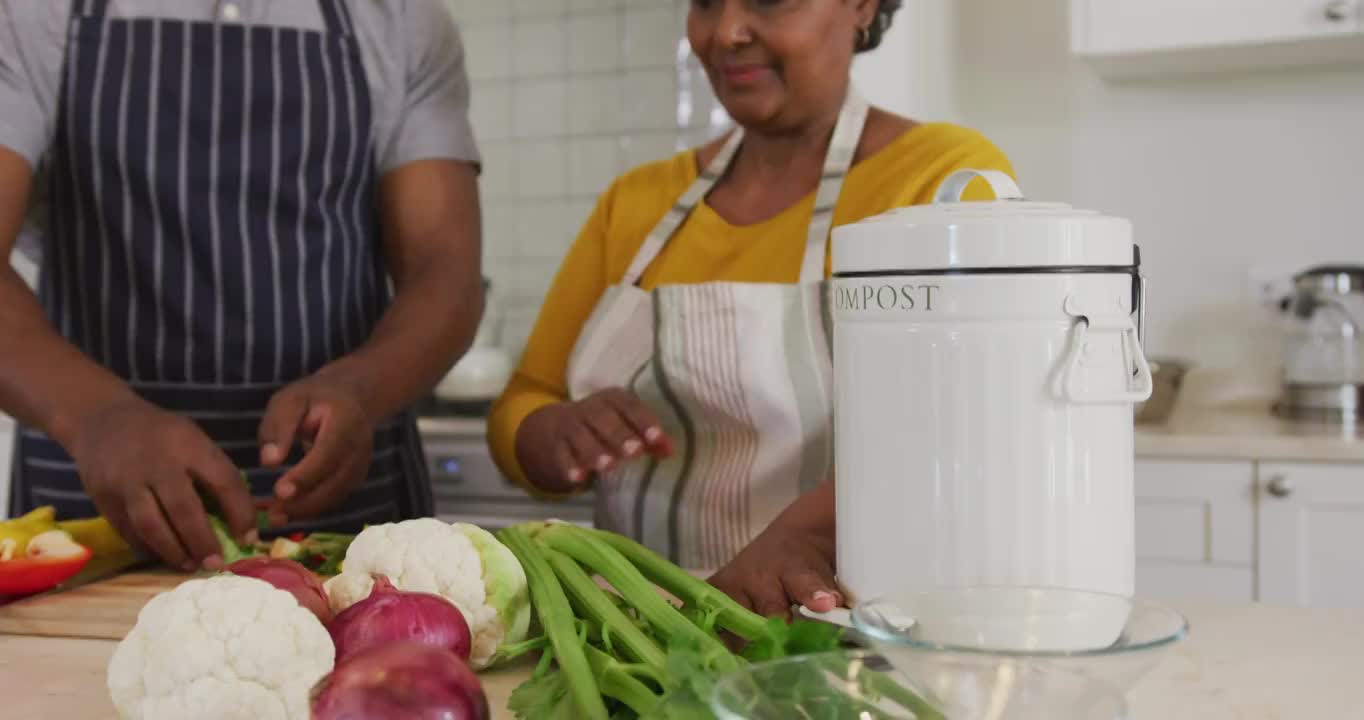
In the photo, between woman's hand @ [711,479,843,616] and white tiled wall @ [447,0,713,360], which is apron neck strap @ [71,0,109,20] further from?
white tiled wall @ [447,0,713,360]

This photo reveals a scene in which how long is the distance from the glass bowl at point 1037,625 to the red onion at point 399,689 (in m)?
0.18

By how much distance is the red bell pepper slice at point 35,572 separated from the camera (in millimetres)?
983

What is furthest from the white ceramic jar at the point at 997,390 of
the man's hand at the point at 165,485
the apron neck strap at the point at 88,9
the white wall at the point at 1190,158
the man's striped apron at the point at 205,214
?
the white wall at the point at 1190,158

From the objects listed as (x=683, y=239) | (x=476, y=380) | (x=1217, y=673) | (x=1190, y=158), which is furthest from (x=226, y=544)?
(x=1190, y=158)

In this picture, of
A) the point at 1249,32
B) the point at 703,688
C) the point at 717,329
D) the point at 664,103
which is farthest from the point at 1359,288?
the point at 703,688

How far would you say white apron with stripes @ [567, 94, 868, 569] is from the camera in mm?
1199

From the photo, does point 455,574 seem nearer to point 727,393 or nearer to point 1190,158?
point 727,393

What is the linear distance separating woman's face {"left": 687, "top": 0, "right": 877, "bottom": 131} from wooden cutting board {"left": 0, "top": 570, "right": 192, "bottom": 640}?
690 mm

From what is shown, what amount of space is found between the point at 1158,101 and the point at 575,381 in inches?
65.5

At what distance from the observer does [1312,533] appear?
2.02 metres

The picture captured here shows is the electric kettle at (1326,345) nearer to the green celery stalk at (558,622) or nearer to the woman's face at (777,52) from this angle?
the woman's face at (777,52)

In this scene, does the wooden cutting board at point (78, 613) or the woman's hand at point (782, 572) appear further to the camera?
the wooden cutting board at point (78, 613)

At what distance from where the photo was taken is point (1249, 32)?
7.25ft

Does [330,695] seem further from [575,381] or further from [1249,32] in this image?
[1249,32]
